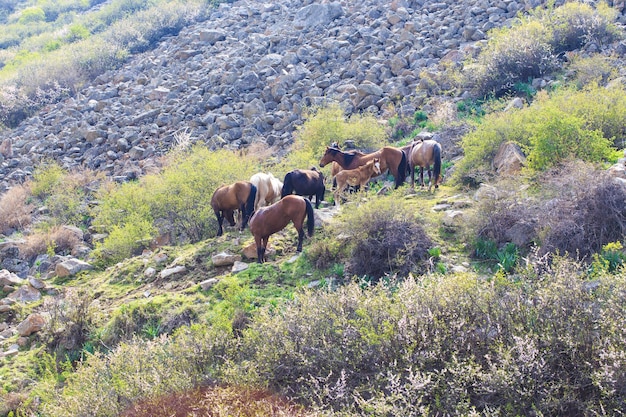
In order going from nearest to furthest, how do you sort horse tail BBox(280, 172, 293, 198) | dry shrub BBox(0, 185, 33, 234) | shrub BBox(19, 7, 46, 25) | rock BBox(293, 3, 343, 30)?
horse tail BBox(280, 172, 293, 198)
dry shrub BBox(0, 185, 33, 234)
rock BBox(293, 3, 343, 30)
shrub BBox(19, 7, 46, 25)

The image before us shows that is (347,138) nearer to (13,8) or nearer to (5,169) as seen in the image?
(5,169)

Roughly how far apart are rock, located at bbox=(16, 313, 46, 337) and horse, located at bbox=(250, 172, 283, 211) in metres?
4.68

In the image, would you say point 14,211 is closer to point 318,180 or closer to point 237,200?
point 237,200

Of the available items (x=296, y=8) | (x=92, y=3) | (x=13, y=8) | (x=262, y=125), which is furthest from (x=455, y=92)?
(x=13, y=8)

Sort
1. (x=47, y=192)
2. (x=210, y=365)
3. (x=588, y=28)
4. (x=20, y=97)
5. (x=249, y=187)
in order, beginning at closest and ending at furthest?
(x=210, y=365) → (x=249, y=187) → (x=588, y=28) → (x=47, y=192) → (x=20, y=97)

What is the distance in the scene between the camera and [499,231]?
26.2ft

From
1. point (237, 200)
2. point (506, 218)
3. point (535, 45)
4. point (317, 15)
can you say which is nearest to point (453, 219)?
point (506, 218)

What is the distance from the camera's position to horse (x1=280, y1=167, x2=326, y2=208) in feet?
39.4

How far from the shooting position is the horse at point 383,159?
1311 cm

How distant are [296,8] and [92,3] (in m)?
40.5

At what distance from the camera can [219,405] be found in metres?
4.56

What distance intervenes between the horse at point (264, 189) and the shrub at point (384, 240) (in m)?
3.58

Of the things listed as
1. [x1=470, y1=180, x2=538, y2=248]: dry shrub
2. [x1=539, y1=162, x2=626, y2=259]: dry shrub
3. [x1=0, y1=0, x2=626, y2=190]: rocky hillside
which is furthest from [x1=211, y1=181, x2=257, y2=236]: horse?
[x1=0, y1=0, x2=626, y2=190]: rocky hillside

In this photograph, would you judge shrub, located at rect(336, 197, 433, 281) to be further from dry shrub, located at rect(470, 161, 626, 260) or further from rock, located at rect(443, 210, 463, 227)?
dry shrub, located at rect(470, 161, 626, 260)
